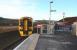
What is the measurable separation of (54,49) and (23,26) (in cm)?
2439

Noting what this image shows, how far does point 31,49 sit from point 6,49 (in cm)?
1081

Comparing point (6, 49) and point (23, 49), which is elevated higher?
point (23, 49)

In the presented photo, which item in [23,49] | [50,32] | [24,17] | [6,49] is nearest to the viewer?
[23,49]

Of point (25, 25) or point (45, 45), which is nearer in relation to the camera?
point (45, 45)

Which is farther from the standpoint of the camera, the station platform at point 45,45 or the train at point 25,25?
the train at point 25,25

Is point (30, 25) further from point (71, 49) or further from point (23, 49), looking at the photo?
point (23, 49)

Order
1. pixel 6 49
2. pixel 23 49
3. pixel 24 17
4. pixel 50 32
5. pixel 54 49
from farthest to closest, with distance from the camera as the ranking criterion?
pixel 24 17
pixel 50 32
pixel 6 49
pixel 54 49
pixel 23 49

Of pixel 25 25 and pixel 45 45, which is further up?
pixel 25 25

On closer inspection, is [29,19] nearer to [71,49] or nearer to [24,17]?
[24,17]

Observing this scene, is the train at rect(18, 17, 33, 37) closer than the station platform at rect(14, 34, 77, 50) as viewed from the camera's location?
No

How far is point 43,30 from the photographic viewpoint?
39.5m

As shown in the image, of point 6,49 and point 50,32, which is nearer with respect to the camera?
point 6,49

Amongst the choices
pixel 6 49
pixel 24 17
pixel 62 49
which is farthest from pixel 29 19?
pixel 62 49

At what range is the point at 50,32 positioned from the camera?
37.6 m
